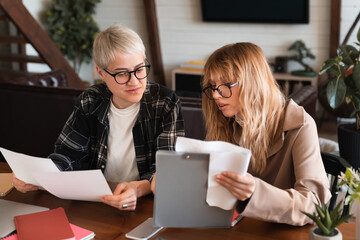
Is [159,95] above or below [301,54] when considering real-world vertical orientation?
above

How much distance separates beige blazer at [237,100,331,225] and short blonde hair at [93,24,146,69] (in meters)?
0.62

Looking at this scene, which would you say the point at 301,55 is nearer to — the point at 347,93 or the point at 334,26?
the point at 334,26

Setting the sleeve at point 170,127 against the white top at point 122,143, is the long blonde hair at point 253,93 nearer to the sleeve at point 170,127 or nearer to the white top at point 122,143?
the sleeve at point 170,127

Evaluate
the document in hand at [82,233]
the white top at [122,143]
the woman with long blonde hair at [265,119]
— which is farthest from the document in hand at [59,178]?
the woman with long blonde hair at [265,119]

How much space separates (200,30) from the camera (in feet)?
20.2

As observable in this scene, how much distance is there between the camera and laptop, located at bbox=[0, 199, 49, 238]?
1.44 metres

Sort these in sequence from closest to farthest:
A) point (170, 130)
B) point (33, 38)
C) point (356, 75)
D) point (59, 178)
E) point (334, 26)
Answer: point (59, 178), point (170, 130), point (356, 75), point (33, 38), point (334, 26)

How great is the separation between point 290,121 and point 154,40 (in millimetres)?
4888

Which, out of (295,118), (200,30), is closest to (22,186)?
(295,118)

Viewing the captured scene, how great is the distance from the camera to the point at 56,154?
77.3 inches

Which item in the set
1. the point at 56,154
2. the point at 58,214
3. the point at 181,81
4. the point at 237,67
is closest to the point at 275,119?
the point at 237,67

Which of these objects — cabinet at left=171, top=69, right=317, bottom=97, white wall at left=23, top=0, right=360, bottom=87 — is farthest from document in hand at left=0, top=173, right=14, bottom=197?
white wall at left=23, top=0, right=360, bottom=87

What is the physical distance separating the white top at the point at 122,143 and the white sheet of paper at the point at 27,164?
0.38 meters

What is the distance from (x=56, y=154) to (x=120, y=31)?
1.88 feet
